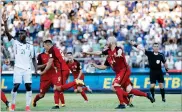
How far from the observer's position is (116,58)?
18.8 m

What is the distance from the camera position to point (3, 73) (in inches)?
1272

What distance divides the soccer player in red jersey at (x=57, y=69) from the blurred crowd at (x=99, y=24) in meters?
11.7

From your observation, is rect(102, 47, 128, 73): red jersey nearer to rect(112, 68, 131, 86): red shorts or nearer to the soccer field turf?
rect(112, 68, 131, 86): red shorts

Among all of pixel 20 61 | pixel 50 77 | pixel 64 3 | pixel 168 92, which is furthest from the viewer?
pixel 64 3

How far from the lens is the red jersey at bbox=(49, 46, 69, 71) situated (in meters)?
19.3

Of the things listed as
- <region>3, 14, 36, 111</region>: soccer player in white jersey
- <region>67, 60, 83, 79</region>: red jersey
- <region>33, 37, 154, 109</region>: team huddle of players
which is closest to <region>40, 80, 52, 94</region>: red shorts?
<region>33, 37, 154, 109</region>: team huddle of players

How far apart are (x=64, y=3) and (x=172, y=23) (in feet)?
22.8

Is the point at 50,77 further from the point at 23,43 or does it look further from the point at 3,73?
the point at 3,73

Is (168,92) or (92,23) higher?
(92,23)

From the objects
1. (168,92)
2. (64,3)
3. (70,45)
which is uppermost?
(64,3)

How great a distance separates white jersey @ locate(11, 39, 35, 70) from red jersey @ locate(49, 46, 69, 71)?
1452 mm

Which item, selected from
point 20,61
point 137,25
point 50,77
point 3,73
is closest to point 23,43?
point 20,61

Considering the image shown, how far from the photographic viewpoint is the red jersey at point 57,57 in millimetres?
19281

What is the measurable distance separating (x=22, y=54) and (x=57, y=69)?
2823 mm
